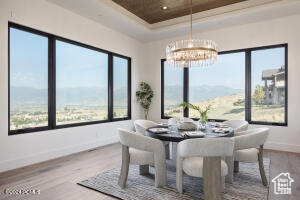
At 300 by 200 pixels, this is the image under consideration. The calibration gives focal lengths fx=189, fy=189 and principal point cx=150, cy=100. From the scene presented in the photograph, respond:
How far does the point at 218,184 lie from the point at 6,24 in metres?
3.98

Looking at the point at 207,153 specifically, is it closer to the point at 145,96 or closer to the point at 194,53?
the point at 194,53

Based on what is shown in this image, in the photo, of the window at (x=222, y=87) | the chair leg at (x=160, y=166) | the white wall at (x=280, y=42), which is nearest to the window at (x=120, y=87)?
the window at (x=222, y=87)

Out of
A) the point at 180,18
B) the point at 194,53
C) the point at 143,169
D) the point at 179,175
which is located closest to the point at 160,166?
the point at 179,175

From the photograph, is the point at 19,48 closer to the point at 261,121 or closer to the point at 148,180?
the point at 148,180

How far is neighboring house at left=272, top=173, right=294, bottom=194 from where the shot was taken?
2.48 m

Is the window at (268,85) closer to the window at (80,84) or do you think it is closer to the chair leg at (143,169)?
the chair leg at (143,169)

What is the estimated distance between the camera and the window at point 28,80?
131 inches

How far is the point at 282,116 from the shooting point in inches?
177

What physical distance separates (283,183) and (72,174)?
3.17 metres

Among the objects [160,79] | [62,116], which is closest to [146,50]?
[160,79]

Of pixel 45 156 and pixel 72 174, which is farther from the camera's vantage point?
pixel 45 156

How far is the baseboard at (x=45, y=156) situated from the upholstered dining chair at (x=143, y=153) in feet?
6.26

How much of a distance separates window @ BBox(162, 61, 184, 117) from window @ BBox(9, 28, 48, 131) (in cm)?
358

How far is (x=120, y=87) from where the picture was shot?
225 inches
